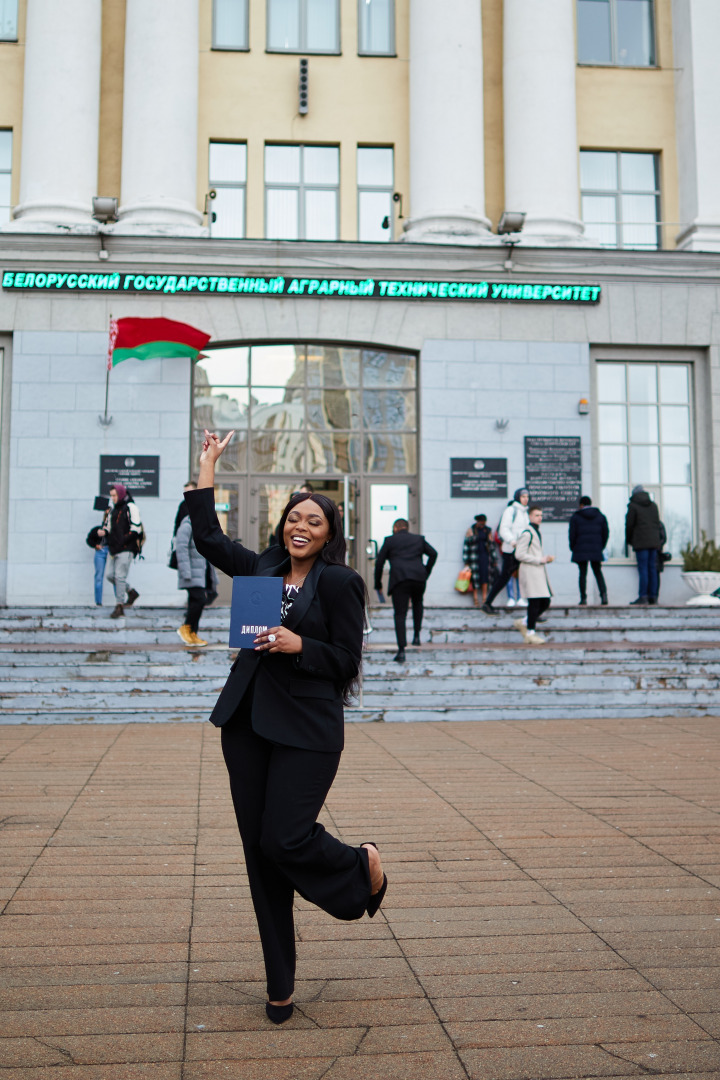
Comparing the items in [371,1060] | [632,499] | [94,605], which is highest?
[632,499]

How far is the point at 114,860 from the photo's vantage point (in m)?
5.86

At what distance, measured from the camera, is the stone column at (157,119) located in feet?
64.0

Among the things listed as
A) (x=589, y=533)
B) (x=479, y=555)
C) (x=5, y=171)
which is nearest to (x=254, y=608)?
(x=589, y=533)

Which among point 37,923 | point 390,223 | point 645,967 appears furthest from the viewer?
point 390,223

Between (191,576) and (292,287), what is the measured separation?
787 centimetres

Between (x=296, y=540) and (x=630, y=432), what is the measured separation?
57.5 feet

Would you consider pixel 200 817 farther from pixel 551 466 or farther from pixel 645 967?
pixel 551 466

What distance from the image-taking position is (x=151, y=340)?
745 inches

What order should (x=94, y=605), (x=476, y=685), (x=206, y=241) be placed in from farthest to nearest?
(x=206, y=241) → (x=94, y=605) → (x=476, y=685)

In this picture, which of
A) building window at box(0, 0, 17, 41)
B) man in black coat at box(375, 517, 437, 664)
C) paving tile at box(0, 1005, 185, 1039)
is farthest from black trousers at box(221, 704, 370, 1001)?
building window at box(0, 0, 17, 41)

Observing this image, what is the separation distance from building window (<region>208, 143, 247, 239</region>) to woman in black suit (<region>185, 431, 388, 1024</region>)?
17577 mm

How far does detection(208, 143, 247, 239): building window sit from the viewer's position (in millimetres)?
20531

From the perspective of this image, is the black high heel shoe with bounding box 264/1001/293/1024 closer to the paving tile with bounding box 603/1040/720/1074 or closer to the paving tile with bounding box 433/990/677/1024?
the paving tile with bounding box 433/990/677/1024

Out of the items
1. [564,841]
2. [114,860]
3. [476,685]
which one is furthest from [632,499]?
[114,860]
